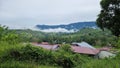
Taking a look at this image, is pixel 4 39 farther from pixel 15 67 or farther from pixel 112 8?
pixel 112 8

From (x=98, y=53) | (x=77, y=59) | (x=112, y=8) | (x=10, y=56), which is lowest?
(x=98, y=53)

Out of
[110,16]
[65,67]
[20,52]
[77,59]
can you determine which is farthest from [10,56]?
[110,16]

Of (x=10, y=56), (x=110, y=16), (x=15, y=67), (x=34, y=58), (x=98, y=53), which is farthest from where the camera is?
(x=98, y=53)

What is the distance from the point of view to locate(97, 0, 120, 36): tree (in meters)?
24.1

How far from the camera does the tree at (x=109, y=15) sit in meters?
24.1

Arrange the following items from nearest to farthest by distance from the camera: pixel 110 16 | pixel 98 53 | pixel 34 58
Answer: pixel 34 58, pixel 110 16, pixel 98 53

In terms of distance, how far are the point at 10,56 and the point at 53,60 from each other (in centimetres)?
318

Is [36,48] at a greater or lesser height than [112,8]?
lesser

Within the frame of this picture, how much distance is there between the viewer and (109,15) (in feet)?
81.1

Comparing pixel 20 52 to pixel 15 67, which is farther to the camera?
pixel 20 52

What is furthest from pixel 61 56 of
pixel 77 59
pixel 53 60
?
pixel 77 59

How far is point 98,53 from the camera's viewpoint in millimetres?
49625

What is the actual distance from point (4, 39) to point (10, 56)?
370cm

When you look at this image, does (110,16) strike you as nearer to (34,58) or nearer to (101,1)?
(101,1)
